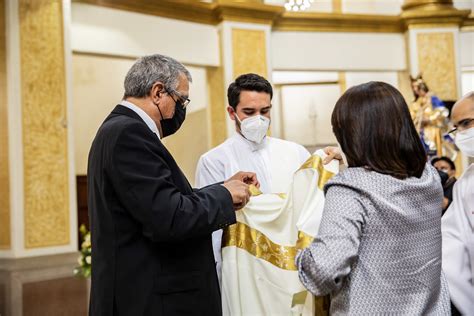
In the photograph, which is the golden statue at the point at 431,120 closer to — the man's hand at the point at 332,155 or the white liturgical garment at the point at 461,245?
the white liturgical garment at the point at 461,245

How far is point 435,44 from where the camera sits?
1127 centimetres

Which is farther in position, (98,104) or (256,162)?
(98,104)

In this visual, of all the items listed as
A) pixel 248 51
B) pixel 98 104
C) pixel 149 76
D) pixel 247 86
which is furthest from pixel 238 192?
pixel 98 104

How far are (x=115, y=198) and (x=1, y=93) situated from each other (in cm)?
632

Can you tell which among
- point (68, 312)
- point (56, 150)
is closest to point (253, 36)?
point (56, 150)

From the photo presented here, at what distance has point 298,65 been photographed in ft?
35.6

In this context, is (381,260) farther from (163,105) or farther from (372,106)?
(163,105)

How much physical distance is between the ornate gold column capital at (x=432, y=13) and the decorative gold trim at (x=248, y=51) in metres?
3.15

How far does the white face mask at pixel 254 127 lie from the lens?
3143mm

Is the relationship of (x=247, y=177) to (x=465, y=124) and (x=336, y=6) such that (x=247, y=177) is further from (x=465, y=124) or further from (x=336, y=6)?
(x=336, y=6)

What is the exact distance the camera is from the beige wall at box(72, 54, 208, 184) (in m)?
11.0

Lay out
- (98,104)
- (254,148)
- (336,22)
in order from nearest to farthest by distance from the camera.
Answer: (254,148)
(336,22)
(98,104)

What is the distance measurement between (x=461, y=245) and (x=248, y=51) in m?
7.99

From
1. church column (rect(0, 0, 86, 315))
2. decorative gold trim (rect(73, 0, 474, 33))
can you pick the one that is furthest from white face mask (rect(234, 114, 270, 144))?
decorative gold trim (rect(73, 0, 474, 33))
